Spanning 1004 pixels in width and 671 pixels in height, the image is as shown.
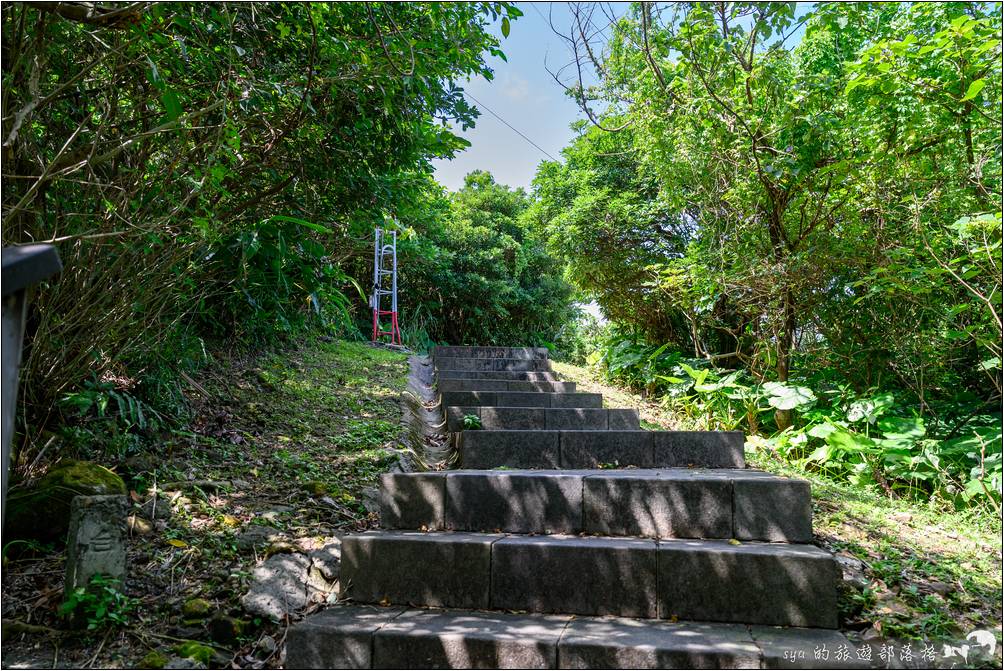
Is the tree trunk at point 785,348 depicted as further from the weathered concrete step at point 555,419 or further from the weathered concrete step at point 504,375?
the weathered concrete step at point 504,375

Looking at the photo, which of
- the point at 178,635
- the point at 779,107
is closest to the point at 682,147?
the point at 779,107

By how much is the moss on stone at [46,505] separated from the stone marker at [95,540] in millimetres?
255

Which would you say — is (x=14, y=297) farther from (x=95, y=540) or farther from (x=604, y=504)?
(x=604, y=504)

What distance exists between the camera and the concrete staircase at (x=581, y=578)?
2.00 m

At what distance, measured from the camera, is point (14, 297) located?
4.36 ft

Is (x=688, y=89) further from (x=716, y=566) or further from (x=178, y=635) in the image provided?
(x=178, y=635)

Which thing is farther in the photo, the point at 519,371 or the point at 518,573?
the point at 519,371

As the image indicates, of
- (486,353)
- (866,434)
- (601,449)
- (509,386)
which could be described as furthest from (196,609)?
(486,353)

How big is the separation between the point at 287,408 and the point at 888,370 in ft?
14.0

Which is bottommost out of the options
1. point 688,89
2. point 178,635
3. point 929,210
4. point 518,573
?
point 178,635

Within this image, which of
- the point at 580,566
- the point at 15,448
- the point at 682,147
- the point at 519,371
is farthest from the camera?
the point at 519,371

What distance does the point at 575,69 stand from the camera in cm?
430

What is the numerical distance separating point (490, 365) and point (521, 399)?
89.0 inches

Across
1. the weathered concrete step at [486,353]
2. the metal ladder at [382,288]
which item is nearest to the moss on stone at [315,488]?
the weathered concrete step at [486,353]
